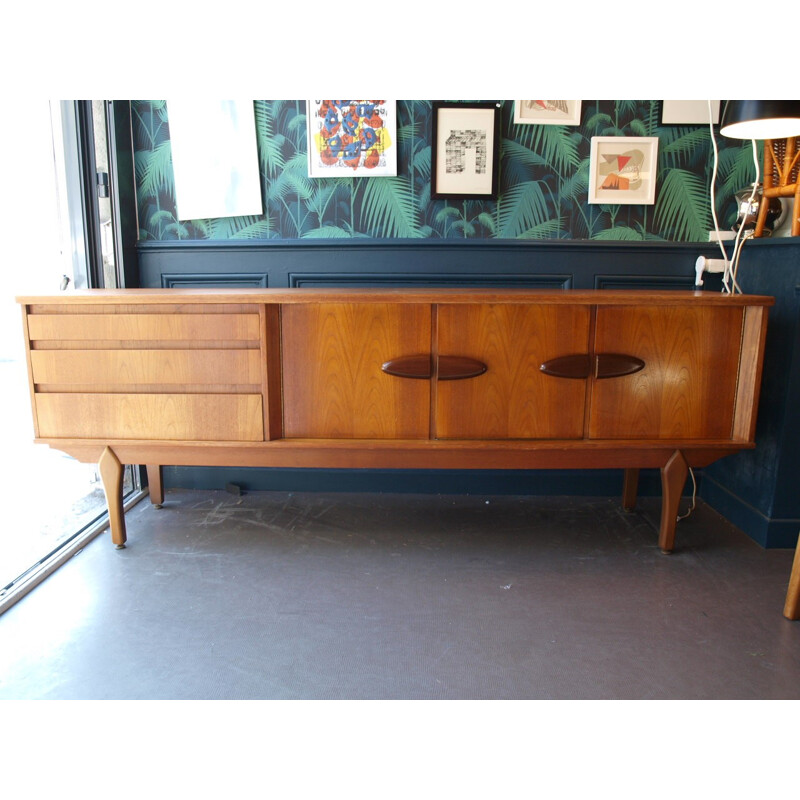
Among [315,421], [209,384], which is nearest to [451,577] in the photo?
[315,421]

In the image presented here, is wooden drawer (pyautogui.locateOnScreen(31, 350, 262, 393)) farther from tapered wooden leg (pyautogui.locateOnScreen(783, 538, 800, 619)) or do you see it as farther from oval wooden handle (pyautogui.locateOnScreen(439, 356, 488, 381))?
tapered wooden leg (pyautogui.locateOnScreen(783, 538, 800, 619))

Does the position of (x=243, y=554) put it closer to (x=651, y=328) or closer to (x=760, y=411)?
(x=651, y=328)

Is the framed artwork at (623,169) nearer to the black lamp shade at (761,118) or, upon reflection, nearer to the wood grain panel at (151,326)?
the black lamp shade at (761,118)

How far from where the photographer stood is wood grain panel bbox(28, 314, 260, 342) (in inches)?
73.9

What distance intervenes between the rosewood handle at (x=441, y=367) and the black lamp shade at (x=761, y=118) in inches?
40.5

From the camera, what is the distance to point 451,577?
1919 millimetres

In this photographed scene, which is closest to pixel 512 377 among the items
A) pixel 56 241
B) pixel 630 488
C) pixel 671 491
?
pixel 671 491

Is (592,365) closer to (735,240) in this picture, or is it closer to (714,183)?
(735,240)

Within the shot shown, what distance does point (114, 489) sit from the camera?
205 centimetres

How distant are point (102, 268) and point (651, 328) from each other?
2027 mm

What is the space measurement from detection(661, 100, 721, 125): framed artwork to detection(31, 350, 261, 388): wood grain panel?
1811 millimetres

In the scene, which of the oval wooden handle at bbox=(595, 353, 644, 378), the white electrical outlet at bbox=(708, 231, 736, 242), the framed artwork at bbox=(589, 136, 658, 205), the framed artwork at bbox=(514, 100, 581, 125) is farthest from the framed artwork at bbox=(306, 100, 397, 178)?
the white electrical outlet at bbox=(708, 231, 736, 242)

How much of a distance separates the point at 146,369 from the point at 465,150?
1449 millimetres
